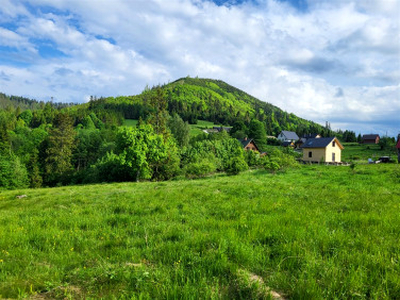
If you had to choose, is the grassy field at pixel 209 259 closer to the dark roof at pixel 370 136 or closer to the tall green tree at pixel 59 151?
the tall green tree at pixel 59 151

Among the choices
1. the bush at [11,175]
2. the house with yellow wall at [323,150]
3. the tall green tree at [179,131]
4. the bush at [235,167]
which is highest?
the tall green tree at [179,131]

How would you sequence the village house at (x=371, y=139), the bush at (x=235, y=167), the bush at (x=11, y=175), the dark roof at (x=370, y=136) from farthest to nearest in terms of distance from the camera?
the dark roof at (x=370, y=136), the village house at (x=371, y=139), the bush at (x=11, y=175), the bush at (x=235, y=167)

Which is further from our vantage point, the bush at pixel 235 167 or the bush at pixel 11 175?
the bush at pixel 11 175

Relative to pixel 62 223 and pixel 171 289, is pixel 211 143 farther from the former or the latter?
pixel 171 289

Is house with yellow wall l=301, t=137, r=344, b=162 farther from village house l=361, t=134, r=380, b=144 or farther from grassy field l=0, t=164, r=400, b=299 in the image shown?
village house l=361, t=134, r=380, b=144

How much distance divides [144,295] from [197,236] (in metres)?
2.06

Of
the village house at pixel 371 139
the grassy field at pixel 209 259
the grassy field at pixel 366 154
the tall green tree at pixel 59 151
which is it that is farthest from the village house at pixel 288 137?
the grassy field at pixel 209 259

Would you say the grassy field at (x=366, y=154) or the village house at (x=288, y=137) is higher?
the village house at (x=288, y=137)

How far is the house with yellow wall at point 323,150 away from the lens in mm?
50812

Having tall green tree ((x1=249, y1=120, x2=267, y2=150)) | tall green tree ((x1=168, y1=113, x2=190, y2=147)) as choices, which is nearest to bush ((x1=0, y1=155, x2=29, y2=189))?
tall green tree ((x1=168, y1=113, x2=190, y2=147))

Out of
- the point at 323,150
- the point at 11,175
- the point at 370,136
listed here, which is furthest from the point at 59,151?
the point at 370,136

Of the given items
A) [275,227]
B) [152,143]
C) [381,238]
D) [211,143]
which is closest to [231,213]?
[275,227]

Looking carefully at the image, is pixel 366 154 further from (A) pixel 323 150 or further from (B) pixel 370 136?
(B) pixel 370 136

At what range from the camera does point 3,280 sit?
3.40m
